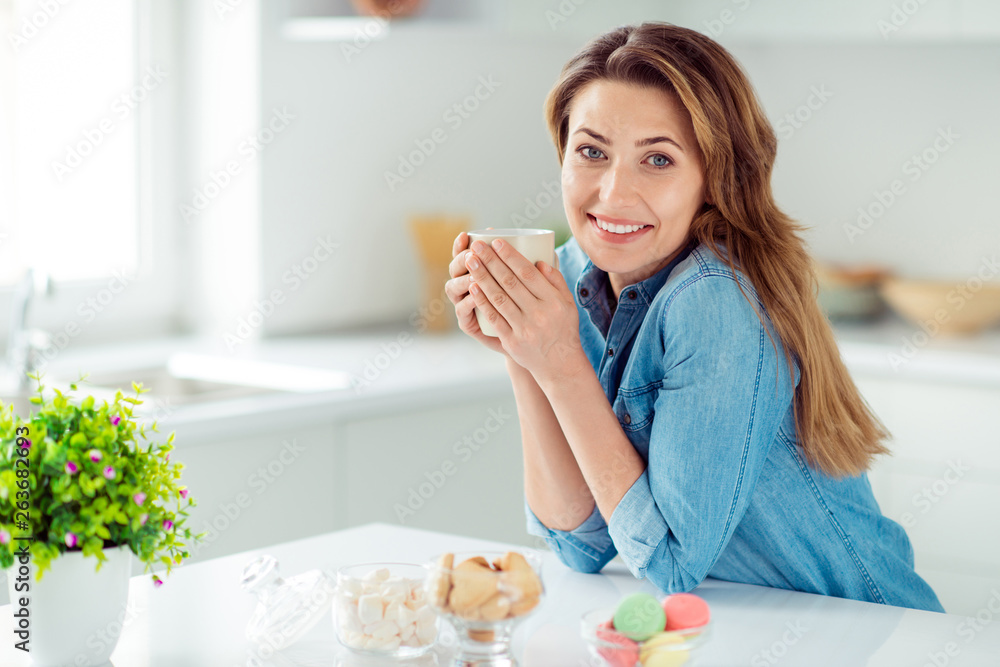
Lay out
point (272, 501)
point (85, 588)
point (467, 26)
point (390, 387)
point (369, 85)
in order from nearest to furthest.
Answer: point (85, 588) → point (272, 501) → point (390, 387) → point (467, 26) → point (369, 85)

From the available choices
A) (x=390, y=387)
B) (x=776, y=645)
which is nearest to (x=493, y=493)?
(x=390, y=387)

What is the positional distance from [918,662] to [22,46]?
2273mm

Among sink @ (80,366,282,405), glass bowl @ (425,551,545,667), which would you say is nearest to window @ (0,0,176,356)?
sink @ (80,366,282,405)

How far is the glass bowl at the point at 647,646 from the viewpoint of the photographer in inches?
34.7

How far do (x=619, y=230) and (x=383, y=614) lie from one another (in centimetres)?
49

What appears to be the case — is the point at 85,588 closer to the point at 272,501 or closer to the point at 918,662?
the point at 918,662

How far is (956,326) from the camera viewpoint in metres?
3.03

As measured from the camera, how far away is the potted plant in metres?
0.91

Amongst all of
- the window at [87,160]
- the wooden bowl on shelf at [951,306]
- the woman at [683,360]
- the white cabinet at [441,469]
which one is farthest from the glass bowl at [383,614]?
the wooden bowl on shelf at [951,306]

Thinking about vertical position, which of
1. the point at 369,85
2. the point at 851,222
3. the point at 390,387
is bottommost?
the point at 390,387

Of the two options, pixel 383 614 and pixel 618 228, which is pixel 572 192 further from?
pixel 383 614

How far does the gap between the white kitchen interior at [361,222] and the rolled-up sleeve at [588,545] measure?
0.93 m

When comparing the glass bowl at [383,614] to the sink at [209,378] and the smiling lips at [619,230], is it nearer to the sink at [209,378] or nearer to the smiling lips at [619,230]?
the smiling lips at [619,230]

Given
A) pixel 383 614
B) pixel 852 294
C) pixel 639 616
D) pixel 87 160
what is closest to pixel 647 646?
pixel 639 616
